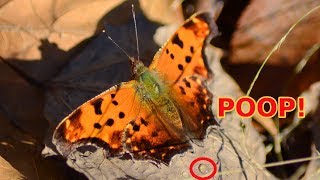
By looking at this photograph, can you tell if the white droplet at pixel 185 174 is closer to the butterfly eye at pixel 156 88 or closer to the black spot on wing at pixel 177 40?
the butterfly eye at pixel 156 88

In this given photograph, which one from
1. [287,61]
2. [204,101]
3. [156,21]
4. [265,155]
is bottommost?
[265,155]

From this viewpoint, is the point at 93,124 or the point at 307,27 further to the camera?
the point at 307,27

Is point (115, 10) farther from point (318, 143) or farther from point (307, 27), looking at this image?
point (318, 143)

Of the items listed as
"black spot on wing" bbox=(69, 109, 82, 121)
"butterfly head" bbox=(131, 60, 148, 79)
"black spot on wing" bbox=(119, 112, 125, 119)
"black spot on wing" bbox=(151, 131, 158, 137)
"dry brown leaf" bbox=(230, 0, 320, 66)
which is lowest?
"black spot on wing" bbox=(151, 131, 158, 137)

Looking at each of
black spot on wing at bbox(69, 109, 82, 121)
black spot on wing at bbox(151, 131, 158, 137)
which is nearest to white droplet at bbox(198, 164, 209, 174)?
black spot on wing at bbox(151, 131, 158, 137)

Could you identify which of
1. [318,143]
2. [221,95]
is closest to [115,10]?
[221,95]

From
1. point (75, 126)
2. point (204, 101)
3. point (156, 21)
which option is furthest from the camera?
point (156, 21)

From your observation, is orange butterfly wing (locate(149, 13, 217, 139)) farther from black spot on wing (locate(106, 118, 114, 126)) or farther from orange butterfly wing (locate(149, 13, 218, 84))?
black spot on wing (locate(106, 118, 114, 126))
